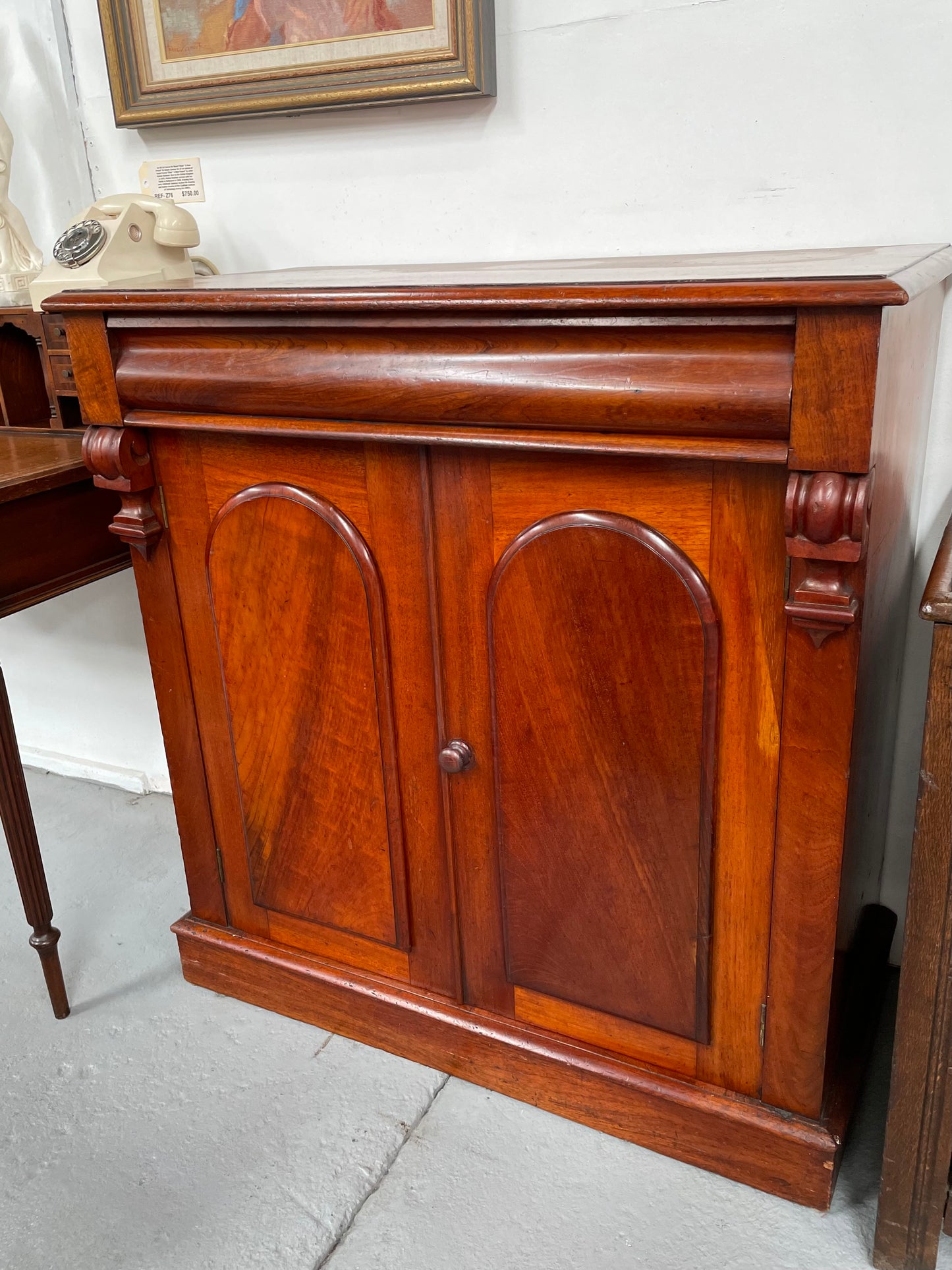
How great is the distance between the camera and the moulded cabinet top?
105 centimetres

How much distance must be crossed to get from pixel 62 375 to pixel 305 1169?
1476 mm

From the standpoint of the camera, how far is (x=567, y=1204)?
4.86ft

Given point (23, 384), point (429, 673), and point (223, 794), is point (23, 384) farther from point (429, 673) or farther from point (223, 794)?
point (429, 673)

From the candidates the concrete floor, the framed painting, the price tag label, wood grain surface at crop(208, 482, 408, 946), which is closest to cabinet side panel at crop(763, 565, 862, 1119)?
the concrete floor

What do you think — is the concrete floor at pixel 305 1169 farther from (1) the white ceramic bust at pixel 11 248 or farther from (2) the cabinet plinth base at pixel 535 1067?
(1) the white ceramic bust at pixel 11 248

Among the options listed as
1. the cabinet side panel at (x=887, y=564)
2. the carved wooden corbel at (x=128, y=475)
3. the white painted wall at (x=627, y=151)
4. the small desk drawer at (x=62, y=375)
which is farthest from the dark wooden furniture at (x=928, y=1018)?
the small desk drawer at (x=62, y=375)

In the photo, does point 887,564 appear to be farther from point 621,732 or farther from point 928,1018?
point 928,1018

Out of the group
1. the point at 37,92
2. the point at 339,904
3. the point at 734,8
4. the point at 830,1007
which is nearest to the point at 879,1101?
the point at 830,1007

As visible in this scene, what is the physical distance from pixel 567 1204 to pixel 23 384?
6.02 feet

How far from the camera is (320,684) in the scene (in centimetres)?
160

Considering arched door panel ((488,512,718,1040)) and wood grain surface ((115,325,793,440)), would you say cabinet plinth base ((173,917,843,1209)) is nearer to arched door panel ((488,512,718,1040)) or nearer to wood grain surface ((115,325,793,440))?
arched door panel ((488,512,718,1040))

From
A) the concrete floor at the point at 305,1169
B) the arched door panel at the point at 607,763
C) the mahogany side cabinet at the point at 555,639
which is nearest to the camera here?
the mahogany side cabinet at the point at 555,639

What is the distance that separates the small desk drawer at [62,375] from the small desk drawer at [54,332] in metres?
0.02

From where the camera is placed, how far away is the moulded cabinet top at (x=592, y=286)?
1046 mm
